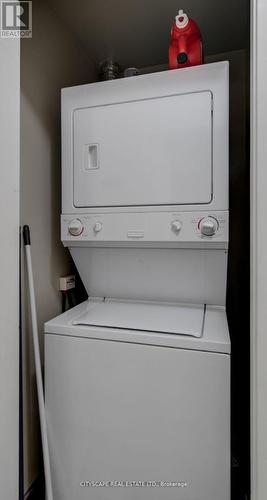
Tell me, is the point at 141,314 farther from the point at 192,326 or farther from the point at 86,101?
the point at 86,101

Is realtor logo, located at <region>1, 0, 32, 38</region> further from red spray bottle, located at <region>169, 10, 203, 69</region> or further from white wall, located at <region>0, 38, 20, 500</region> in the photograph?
red spray bottle, located at <region>169, 10, 203, 69</region>

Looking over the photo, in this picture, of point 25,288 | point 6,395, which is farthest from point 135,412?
point 25,288

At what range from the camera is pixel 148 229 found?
1.53 metres

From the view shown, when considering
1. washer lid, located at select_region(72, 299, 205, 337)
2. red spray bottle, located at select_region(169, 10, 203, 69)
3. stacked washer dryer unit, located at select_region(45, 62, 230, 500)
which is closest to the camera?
stacked washer dryer unit, located at select_region(45, 62, 230, 500)

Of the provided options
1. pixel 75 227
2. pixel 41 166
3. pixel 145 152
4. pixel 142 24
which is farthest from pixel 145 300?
pixel 142 24

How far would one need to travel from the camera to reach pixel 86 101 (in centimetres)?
165

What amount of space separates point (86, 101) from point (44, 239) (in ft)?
2.80

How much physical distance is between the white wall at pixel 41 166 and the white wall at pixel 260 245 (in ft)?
3.86

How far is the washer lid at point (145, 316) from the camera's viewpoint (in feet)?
4.47

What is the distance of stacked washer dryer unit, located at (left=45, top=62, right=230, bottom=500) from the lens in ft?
4.12

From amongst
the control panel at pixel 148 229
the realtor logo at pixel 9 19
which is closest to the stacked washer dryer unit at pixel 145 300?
the control panel at pixel 148 229

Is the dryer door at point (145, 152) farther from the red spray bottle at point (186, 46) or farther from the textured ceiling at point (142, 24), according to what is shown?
the textured ceiling at point (142, 24)

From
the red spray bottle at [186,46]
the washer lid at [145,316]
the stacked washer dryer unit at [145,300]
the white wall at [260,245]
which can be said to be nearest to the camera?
the white wall at [260,245]

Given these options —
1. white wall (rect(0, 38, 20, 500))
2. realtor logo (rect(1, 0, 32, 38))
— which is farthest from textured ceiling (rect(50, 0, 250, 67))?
white wall (rect(0, 38, 20, 500))
